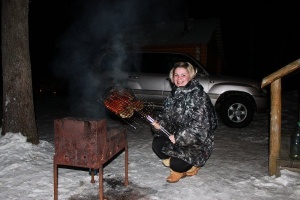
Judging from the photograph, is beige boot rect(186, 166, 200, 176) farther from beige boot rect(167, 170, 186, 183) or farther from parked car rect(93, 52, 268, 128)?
parked car rect(93, 52, 268, 128)

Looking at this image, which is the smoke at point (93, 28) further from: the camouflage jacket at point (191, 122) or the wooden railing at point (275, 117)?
the wooden railing at point (275, 117)

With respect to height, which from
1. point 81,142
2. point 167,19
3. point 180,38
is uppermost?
point 167,19

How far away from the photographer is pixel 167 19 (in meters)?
35.3

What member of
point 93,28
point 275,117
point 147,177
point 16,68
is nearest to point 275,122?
point 275,117

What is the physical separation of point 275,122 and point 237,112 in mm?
3784

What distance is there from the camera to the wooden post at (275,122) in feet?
14.3

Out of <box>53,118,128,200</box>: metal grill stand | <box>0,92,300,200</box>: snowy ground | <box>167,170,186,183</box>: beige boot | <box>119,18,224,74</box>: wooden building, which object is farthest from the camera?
<box>119,18,224,74</box>: wooden building

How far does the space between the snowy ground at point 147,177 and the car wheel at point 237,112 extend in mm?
1516

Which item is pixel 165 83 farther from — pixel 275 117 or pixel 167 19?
pixel 167 19

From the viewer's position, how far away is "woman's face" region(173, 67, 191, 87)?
430cm

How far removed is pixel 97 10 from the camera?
35094 mm

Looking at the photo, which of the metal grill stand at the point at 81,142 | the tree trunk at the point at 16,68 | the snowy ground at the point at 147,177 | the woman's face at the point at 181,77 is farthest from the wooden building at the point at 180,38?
the metal grill stand at the point at 81,142

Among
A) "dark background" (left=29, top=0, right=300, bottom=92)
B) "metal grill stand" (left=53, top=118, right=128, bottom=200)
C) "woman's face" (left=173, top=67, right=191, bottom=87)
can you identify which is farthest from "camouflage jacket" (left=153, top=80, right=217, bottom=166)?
"dark background" (left=29, top=0, right=300, bottom=92)

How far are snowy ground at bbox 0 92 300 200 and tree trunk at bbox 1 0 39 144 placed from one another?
→ 1.05 ft
